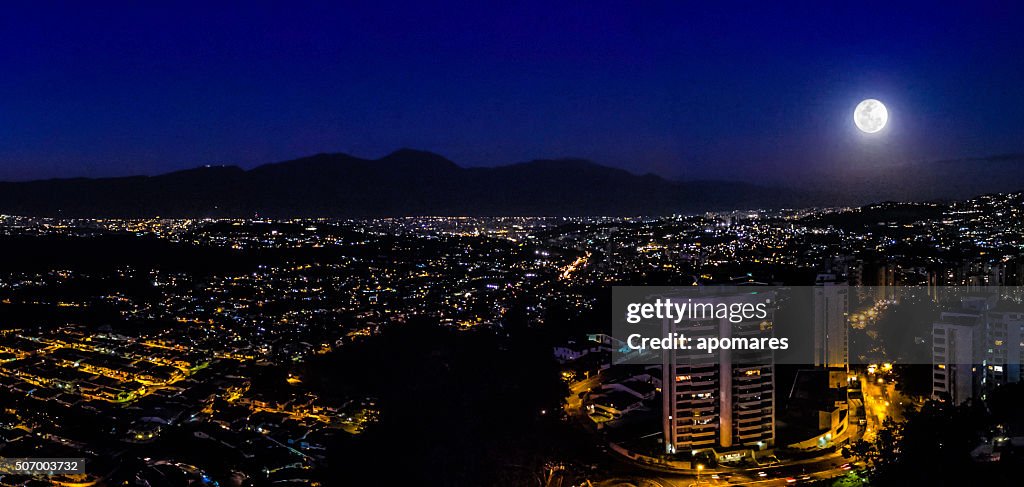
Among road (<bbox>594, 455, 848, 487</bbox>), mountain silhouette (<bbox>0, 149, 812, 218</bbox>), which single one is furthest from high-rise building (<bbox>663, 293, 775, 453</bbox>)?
mountain silhouette (<bbox>0, 149, 812, 218</bbox>)

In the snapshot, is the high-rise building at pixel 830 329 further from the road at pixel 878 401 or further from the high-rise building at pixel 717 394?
the high-rise building at pixel 717 394

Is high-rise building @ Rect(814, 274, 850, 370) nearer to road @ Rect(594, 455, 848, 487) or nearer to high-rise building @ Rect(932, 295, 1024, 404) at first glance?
high-rise building @ Rect(932, 295, 1024, 404)

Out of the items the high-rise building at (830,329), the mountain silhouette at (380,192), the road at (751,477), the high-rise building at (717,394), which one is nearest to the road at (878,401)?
the high-rise building at (830,329)

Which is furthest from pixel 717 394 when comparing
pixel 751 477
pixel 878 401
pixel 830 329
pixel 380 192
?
pixel 380 192

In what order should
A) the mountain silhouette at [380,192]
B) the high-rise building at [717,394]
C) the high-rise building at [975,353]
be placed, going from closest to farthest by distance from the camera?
the high-rise building at [717,394] < the high-rise building at [975,353] < the mountain silhouette at [380,192]

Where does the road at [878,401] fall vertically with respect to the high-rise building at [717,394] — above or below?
below

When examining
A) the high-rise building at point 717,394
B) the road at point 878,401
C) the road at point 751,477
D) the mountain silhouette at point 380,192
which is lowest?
the road at point 751,477

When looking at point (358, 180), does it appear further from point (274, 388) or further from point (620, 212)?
point (274, 388)
